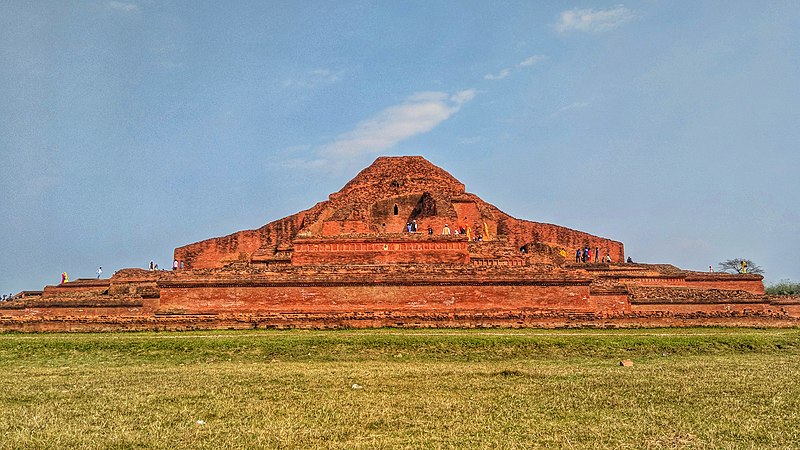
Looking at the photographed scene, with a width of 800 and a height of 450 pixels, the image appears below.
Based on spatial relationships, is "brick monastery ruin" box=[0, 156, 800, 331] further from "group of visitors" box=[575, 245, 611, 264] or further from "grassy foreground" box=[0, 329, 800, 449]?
"group of visitors" box=[575, 245, 611, 264]

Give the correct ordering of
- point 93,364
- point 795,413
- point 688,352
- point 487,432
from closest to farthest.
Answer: point 487,432
point 795,413
point 93,364
point 688,352

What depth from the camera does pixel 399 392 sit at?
6.95 meters

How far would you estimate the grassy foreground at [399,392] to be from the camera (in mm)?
5152

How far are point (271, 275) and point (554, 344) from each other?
6969mm

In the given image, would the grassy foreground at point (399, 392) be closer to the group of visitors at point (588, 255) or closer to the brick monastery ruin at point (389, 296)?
the brick monastery ruin at point (389, 296)

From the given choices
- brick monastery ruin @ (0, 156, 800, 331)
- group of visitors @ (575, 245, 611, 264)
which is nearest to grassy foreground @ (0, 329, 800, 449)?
brick monastery ruin @ (0, 156, 800, 331)

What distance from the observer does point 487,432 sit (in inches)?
207

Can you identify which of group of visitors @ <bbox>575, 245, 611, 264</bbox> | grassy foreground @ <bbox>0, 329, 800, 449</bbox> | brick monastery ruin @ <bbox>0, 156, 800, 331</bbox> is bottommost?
grassy foreground @ <bbox>0, 329, 800, 449</bbox>

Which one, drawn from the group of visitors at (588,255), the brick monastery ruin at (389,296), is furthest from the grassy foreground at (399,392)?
the group of visitors at (588,255)

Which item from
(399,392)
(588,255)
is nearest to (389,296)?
(399,392)

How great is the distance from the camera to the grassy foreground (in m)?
5.15

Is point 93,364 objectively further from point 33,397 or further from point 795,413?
point 795,413

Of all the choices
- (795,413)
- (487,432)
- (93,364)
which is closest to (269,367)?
(93,364)

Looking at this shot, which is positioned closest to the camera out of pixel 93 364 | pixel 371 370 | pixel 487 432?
pixel 487 432
